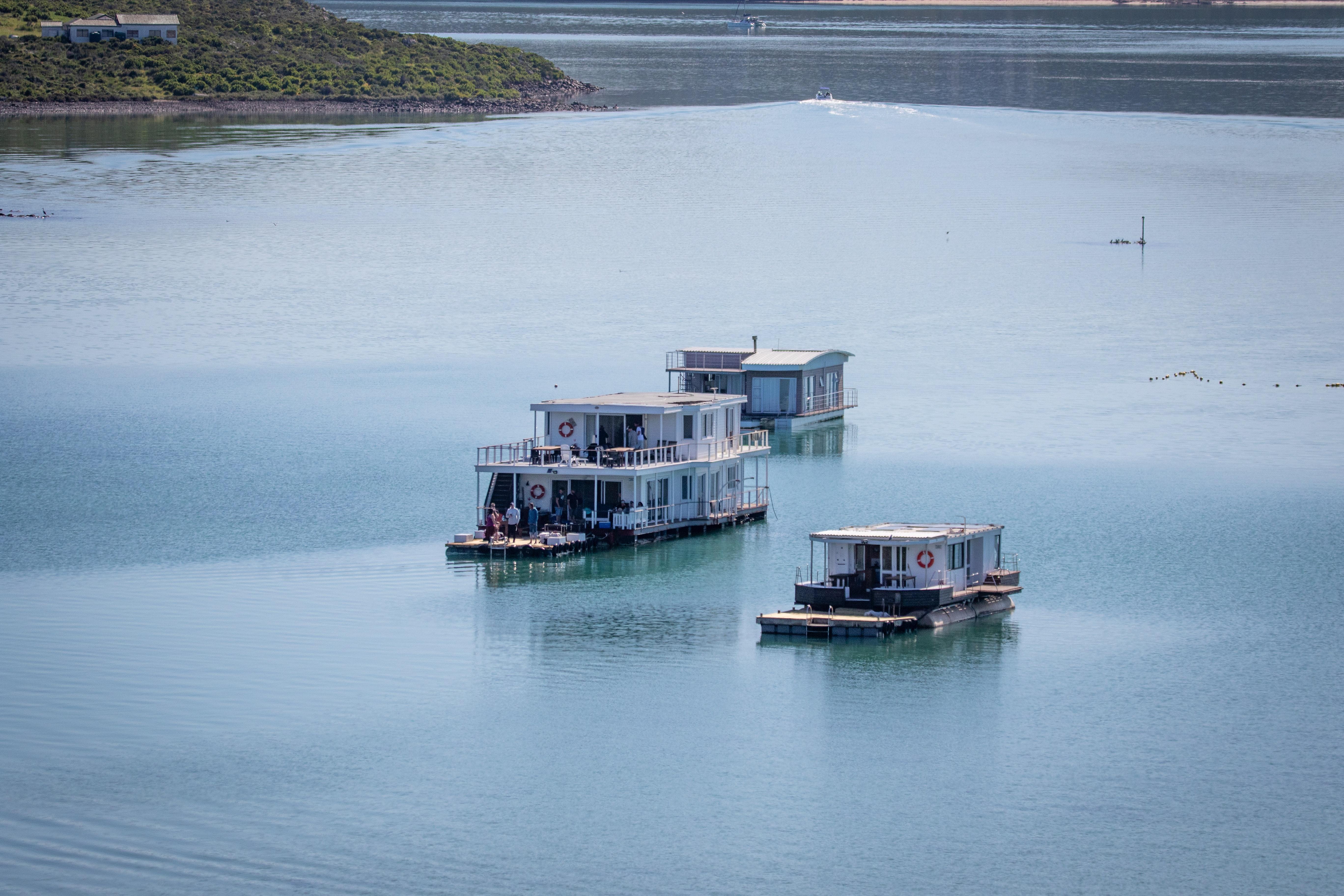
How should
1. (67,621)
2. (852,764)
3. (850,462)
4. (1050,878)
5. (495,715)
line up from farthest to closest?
(850,462) < (67,621) < (495,715) < (852,764) < (1050,878)

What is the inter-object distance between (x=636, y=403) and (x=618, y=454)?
92.3 inches

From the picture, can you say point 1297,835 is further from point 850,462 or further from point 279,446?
point 279,446

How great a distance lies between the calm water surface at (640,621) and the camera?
4162 centimetres

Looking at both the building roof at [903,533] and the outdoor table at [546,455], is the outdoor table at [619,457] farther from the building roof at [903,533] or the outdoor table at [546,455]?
the building roof at [903,533]

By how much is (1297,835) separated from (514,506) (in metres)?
30.7

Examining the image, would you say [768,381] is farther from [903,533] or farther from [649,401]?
[903,533]

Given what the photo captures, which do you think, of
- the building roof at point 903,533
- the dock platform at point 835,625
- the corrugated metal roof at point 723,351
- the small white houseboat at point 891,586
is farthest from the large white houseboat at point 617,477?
the corrugated metal roof at point 723,351

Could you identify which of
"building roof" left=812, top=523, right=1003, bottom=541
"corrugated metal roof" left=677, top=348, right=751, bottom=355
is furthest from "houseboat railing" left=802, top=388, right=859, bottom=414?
"building roof" left=812, top=523, right=1003, bottom=541

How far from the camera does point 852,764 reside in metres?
46.4

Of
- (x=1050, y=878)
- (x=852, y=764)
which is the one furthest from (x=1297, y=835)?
(x=852, y=764)

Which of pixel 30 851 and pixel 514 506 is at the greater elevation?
pixel 514 506

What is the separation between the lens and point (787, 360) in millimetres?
90000

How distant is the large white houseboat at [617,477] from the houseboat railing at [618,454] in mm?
41

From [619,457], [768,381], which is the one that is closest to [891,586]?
[619,457]
